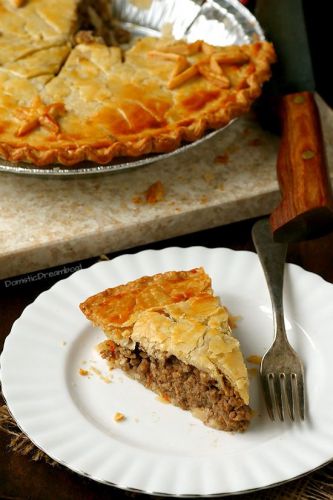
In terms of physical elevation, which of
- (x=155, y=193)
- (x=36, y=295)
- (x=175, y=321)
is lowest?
(x=36, y=295)

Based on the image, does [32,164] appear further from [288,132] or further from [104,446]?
[104,446]

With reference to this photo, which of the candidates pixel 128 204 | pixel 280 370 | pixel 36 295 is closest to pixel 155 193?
pixel 128 204

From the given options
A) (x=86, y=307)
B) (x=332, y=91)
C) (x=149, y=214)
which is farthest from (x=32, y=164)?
(x=332, y=91)

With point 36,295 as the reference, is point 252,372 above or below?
above

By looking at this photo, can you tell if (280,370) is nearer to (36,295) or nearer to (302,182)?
(302,182)

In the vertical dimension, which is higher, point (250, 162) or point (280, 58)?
point (280, 58)

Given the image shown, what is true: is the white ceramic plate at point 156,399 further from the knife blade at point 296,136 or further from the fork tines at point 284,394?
the knife blade at point 296,136

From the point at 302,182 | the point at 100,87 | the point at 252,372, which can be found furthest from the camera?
the point at 100,87

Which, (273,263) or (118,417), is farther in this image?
(273,263)
